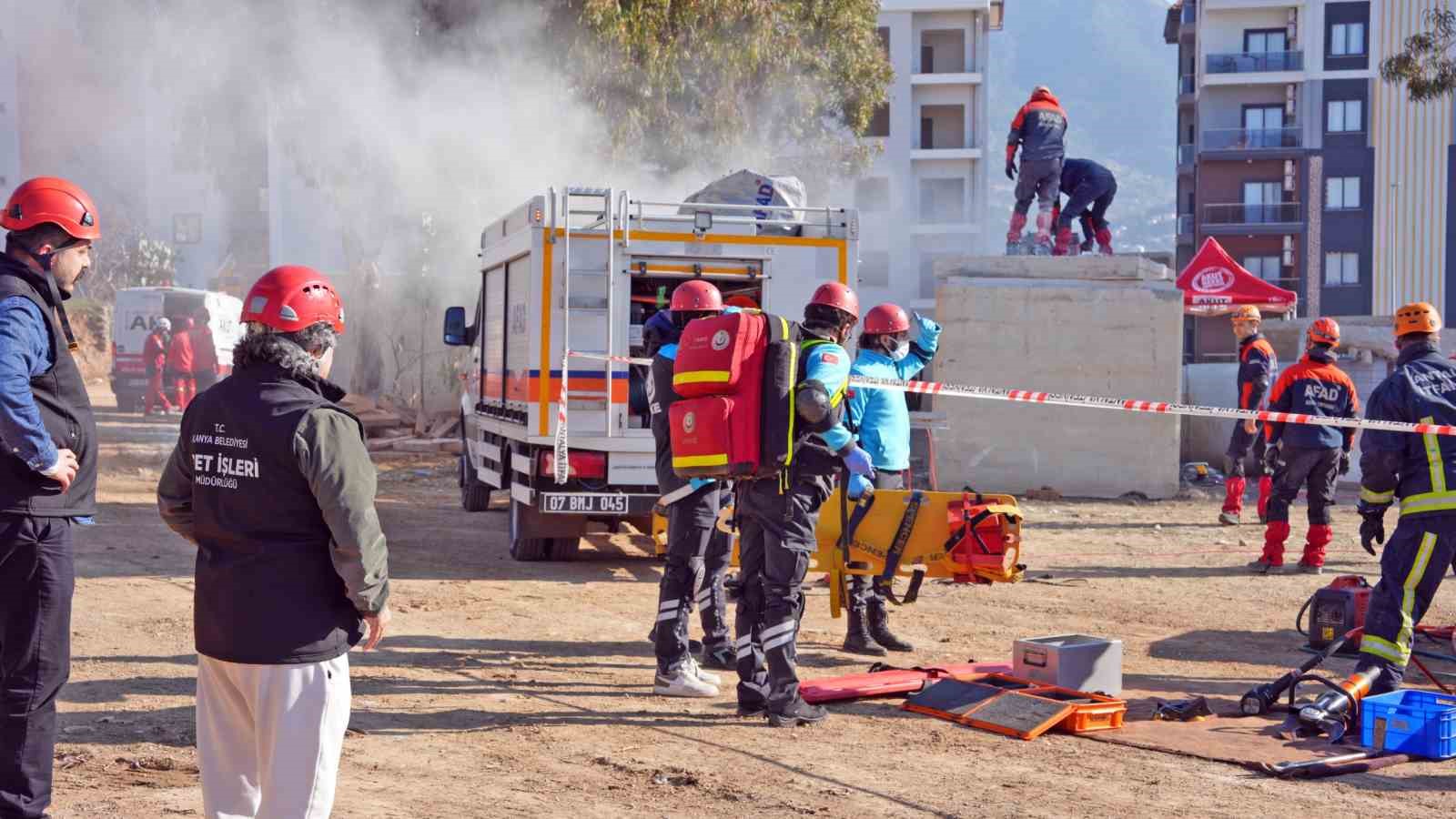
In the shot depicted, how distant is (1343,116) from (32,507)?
187ft

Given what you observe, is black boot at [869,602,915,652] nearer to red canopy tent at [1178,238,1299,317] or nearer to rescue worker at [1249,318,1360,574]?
rescue worker at [1249,318,1360,574]

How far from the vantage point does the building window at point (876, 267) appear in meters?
56.6

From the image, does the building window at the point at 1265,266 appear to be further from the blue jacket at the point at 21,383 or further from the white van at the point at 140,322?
the blue jacket at the point at 21,383

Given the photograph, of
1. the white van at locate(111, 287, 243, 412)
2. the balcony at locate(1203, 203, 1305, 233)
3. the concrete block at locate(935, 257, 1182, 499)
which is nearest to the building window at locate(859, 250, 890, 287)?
the balcony at locate(1203, 203, 1305, 233)

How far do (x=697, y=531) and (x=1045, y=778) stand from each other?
230cm

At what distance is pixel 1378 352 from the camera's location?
20.9 metres

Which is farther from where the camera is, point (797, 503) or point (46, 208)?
→ point (797, 503)

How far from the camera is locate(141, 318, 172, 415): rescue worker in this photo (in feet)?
93.8

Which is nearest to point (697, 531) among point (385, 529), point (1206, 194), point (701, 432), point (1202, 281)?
point (701, 432)

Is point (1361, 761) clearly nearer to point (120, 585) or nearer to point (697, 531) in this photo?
point (697, 531)

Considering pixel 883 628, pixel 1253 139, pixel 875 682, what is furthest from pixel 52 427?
pixel 1253 139

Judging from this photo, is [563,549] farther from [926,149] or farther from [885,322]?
[926,149]

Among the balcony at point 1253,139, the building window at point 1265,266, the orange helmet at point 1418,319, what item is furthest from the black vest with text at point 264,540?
the balcony at point 1253,139

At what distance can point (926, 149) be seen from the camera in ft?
188
